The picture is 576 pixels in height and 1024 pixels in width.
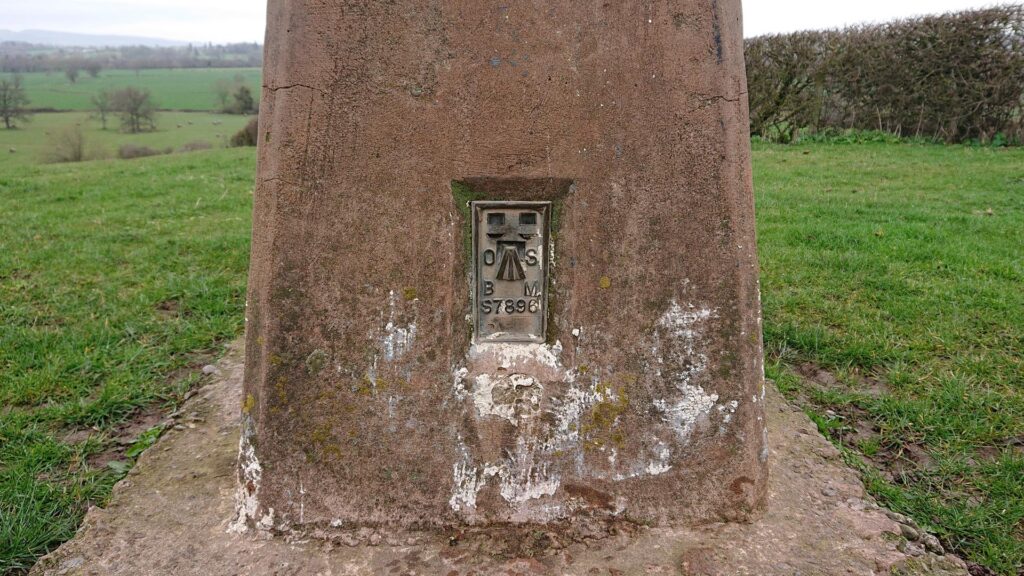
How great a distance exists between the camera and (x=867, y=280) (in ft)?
13.2

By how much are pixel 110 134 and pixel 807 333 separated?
25.8 meters

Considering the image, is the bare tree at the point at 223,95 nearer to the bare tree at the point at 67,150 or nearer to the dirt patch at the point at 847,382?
the bare tree at the point at 67,150

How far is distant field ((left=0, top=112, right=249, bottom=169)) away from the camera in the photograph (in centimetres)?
1708

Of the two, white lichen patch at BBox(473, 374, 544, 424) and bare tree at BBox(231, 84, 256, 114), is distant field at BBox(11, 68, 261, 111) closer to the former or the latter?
bare tree at BBox(231, 84, 256, 114)

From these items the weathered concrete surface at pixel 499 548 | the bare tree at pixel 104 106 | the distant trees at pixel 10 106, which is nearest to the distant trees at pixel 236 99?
the bare tree at pixel 104 106

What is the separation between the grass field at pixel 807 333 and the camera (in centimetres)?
228

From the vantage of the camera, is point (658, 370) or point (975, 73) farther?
point (975, 73)

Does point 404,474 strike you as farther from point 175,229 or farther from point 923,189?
point 923,189

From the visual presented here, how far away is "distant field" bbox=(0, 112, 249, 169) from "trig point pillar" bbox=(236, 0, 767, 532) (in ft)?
49.8

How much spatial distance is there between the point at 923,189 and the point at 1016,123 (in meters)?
3.68

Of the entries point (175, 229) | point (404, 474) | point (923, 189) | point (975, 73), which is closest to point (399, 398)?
point (404, 474)

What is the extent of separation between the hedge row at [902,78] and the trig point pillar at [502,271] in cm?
916

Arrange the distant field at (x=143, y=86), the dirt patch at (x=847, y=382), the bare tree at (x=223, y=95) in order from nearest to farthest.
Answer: the dirt patch at (x=847, y=382)
the bare tree at (x=223, y=95)
the distant field at (x=143, y=86)

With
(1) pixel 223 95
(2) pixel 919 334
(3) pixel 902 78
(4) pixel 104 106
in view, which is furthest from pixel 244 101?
(2) pixel 919 334
